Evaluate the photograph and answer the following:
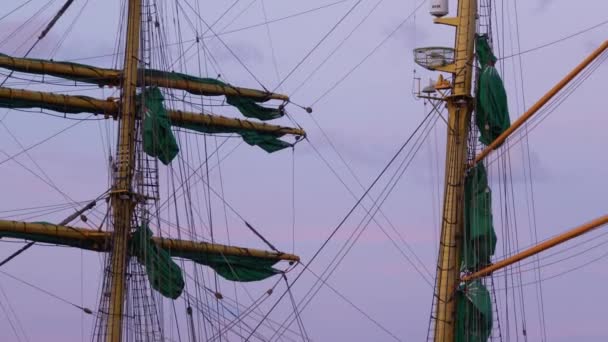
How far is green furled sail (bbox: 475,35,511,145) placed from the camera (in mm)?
58281

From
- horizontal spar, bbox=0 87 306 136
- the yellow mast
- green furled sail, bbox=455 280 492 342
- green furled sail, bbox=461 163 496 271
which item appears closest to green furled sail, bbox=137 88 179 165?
horizontal spar, bbox=0 87 306 136

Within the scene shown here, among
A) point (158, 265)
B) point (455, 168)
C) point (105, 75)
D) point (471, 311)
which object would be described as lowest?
point (471, 311)

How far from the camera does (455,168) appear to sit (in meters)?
57.9

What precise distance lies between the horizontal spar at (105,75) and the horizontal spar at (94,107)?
788 millimetres

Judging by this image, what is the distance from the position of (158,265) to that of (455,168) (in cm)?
1569

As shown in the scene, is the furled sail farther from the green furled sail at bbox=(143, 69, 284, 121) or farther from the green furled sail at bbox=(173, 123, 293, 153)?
the green furled sail at bbox=(143, 69, 284, 121)

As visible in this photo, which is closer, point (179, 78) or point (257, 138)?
point (179, 78)

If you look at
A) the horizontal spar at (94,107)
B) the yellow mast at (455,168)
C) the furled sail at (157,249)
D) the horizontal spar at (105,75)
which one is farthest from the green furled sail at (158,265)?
the yellow mast at (455,168)

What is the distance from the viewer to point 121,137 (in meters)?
70.4

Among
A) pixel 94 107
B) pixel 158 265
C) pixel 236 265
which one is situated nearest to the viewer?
pixel 158 265

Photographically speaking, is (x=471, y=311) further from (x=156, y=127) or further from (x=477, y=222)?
(x=156, y=127)

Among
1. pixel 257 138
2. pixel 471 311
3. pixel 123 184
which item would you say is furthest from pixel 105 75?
pixel 471 311

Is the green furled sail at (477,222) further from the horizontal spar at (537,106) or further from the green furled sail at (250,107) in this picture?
the green furled sail at (250,107)

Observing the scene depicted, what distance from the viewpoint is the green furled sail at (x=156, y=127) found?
229ft
